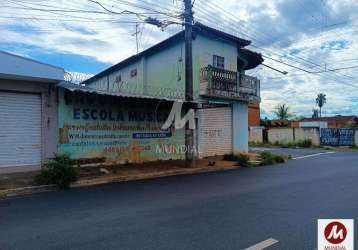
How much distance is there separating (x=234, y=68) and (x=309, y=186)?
13.0 metres

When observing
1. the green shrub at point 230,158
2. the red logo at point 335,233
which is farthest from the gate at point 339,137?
the red logo at point 335,233

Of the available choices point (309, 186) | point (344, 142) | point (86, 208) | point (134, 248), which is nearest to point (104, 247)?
point (134, 248)

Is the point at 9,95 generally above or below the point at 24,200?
above

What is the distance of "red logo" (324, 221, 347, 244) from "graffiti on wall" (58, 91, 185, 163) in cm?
1143

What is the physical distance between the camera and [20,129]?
505 inches

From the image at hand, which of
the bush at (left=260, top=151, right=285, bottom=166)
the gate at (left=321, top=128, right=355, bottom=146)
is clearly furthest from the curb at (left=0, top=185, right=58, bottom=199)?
the gate at (left=321, top=128, right=355, bottom=146)

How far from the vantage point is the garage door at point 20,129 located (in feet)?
40.8

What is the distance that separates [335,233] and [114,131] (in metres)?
12.3

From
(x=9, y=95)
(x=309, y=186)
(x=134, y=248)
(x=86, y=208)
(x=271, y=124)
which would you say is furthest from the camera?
A: (x=271, y=124)

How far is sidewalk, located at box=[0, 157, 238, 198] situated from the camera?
10086 mm

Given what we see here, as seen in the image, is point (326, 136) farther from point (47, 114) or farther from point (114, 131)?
point (47, 114)

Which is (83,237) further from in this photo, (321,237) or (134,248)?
(321,237)

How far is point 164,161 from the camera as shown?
17141 mm

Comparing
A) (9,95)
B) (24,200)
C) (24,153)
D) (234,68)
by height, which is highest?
(234,68)
